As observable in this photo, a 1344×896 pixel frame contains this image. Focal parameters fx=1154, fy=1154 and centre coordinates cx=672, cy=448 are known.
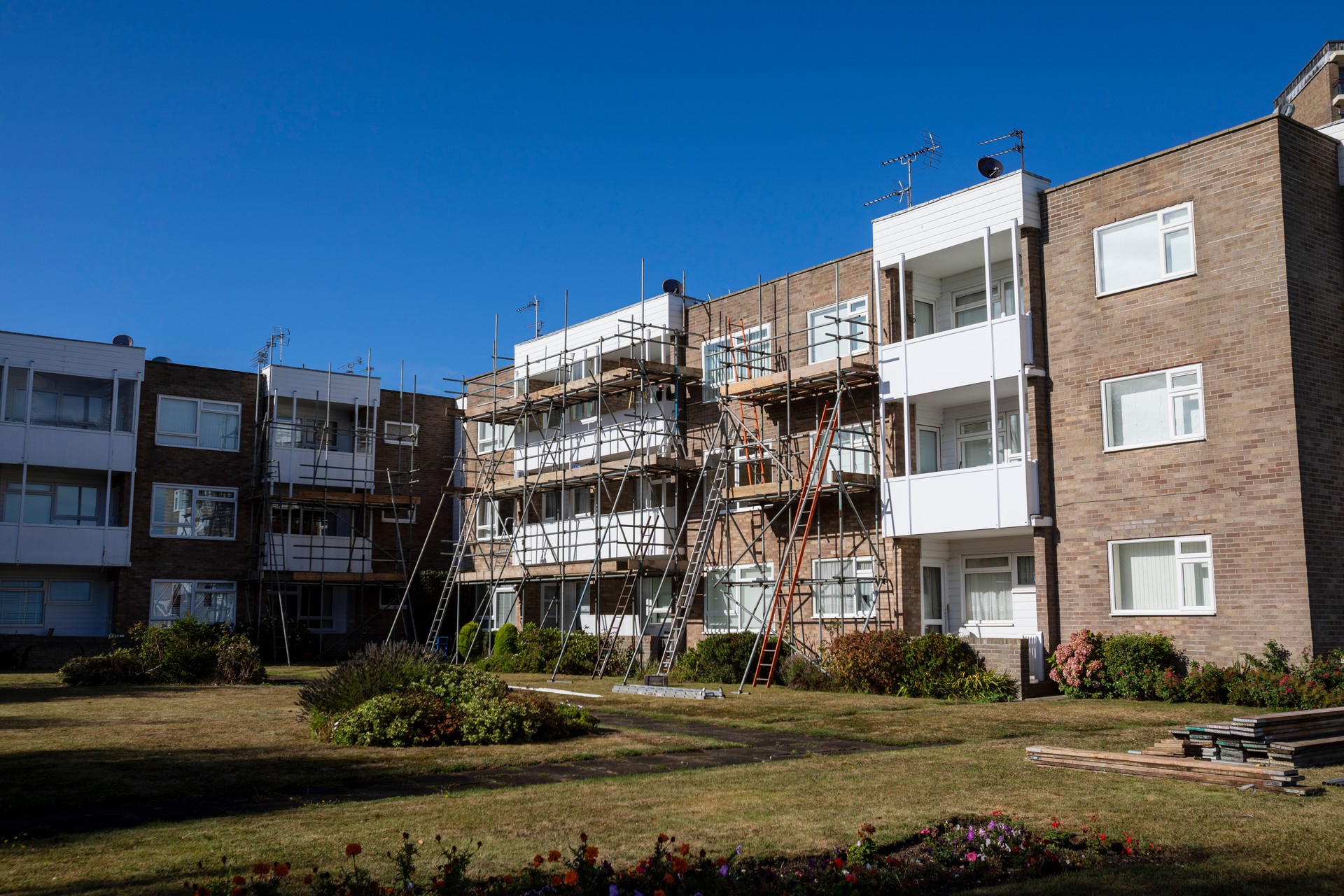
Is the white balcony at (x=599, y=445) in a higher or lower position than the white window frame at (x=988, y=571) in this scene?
higher

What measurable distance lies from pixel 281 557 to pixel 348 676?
25.2 m

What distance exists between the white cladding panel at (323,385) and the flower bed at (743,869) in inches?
1362

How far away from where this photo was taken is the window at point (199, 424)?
37781 millimetres

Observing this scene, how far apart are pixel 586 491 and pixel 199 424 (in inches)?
544

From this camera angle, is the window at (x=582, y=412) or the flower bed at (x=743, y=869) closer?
the flower bed at (x=743, y=869)

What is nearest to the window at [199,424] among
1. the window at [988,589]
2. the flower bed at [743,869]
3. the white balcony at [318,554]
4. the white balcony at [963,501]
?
the white balcony at [318,554]

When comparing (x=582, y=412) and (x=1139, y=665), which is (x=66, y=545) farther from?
(x=1139, y=665)

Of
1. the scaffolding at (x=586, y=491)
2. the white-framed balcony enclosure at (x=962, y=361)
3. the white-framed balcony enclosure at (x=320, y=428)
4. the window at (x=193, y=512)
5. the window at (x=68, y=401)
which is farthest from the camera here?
the white-framed balcony enclosure at (x=320, y=428)

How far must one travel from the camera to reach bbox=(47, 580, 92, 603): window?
35469 millimetres

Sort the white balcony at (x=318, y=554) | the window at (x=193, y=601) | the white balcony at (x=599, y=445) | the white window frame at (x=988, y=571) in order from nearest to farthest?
1. the white window frame at (x=988, y=571)
2. the white balcony at (x=599, y=445)
3. the window at (x=193, y=601)
4. the white balcony at (x=318, y=554)

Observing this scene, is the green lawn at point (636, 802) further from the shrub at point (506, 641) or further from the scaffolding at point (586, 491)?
the shrub at point (506, 641)

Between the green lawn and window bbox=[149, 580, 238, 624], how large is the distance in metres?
21.9

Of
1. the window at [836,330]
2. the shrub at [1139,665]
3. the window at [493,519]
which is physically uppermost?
the window at [836,330]

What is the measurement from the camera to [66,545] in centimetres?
3481
